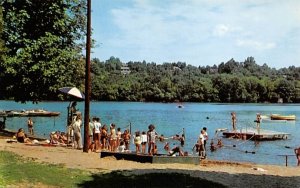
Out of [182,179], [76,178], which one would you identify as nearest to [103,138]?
[182,179]

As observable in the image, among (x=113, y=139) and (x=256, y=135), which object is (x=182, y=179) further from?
(x=256, y=135)

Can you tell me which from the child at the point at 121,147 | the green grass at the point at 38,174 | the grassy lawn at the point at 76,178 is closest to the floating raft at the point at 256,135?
the child at the point at 121,147

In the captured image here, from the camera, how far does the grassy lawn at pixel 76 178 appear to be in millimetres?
14555

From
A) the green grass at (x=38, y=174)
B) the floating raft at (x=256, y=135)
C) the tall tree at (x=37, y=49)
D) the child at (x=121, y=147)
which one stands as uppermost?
the tall tree at (x=37, y=49)

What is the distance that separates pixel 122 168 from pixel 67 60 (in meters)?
16.6

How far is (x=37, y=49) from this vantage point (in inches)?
1254

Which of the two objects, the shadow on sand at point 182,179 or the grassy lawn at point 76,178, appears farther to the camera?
the shadow on sand at point 182,179

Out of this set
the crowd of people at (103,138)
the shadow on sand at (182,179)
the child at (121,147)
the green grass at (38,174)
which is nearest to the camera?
the green grass at (38,174)

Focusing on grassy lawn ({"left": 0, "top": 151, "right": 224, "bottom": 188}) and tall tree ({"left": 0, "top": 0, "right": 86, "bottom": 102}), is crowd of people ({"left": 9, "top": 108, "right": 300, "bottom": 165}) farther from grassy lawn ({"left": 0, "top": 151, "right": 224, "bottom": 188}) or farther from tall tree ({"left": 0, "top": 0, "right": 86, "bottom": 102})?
grassy lawn ({"left": 0, "top": 151, "right": 224, "bottom": 188})

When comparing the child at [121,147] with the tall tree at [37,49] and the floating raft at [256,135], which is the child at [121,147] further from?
the floating raft at [256,135]

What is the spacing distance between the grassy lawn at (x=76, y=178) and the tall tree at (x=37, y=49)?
14705 millimetres

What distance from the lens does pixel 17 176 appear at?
14.9 metres

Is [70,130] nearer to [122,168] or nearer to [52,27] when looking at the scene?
[52,27]

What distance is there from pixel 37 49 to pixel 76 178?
18047mm
